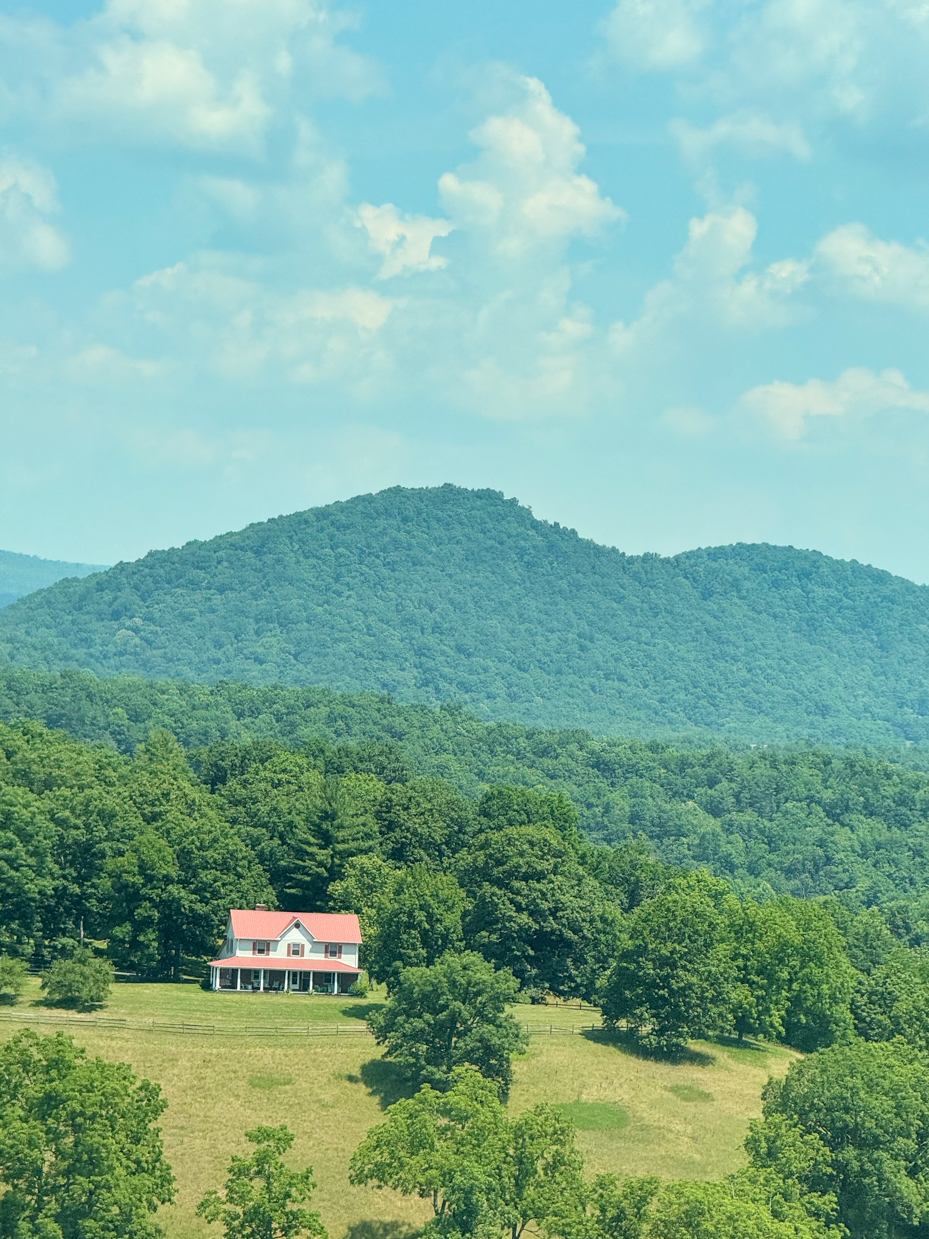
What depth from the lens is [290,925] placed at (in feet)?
298

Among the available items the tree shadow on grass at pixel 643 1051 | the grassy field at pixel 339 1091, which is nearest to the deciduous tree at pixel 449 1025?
the grassy field at pixel 339 1091

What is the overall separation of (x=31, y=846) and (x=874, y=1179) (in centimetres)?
5150

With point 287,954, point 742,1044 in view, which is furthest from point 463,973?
point 742,1044

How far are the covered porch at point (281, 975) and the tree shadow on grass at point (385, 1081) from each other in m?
14.4

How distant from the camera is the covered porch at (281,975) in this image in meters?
88.6

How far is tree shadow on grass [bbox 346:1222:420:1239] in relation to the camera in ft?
198

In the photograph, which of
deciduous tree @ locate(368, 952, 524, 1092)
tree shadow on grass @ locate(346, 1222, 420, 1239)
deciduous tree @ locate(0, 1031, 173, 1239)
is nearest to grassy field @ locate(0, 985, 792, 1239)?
tree shadow on grass @ locate(346, 1222, 420, 1239)

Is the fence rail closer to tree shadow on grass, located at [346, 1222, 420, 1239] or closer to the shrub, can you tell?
the shrub

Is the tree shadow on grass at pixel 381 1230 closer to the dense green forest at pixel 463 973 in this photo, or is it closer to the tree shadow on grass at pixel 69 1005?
the dense green forest at pixel 463 973

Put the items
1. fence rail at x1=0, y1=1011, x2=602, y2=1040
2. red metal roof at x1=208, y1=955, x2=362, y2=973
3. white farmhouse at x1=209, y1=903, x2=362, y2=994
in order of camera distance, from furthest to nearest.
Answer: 1. white farmhouse at x1=209, y1=903, x2=362, y2=994
2. red metal roof at x1=208, y1=955, x2=362, y2=973
3. fence rail at x1=0, y1=1011, x2=602, y2=1040

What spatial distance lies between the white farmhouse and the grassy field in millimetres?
2804

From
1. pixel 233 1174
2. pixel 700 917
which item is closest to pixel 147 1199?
pixel 233 1174

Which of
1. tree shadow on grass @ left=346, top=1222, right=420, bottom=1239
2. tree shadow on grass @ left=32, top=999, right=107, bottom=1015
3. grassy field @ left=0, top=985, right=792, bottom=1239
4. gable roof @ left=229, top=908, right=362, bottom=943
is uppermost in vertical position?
gable roof @ left=229, top=908, right=362, bottom=943

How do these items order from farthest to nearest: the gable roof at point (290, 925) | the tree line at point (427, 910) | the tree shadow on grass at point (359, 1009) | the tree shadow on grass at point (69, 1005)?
1. the gable roof at point (290, 925)
2. the tree line at point (427, 910)
3. the tree shadow on grass at point (359, 1009)
4. the tree shadow on grass at point (69, 1005)
